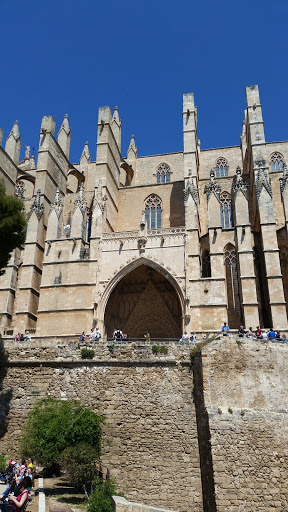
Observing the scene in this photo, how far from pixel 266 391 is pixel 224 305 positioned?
23.8ft

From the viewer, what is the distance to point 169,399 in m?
12.6

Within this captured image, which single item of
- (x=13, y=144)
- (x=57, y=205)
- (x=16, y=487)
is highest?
(x=13, y=144)

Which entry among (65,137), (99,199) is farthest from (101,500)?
Result: (65,137)

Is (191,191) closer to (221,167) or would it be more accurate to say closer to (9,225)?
(9,225)

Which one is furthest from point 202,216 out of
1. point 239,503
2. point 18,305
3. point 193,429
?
point 239,503

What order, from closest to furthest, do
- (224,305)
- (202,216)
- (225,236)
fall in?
1. (224,305)
2. (225,236)
3. (202,216)

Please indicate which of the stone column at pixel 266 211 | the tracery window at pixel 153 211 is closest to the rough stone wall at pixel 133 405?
the stone column at pixel 266 211

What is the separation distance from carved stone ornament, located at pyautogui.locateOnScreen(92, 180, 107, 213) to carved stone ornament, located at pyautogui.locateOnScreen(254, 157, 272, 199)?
24.4 ft

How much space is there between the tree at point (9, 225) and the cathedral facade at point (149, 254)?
23.0 feet

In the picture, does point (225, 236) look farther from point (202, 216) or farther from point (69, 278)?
point (69, 278)

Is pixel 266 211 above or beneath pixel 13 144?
beneath

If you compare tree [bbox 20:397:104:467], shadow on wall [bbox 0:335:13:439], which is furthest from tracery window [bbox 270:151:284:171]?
tree [bbox 20:397:104:467]

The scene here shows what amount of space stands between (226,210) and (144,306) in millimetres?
7635

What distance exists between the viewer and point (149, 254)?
2052cm
